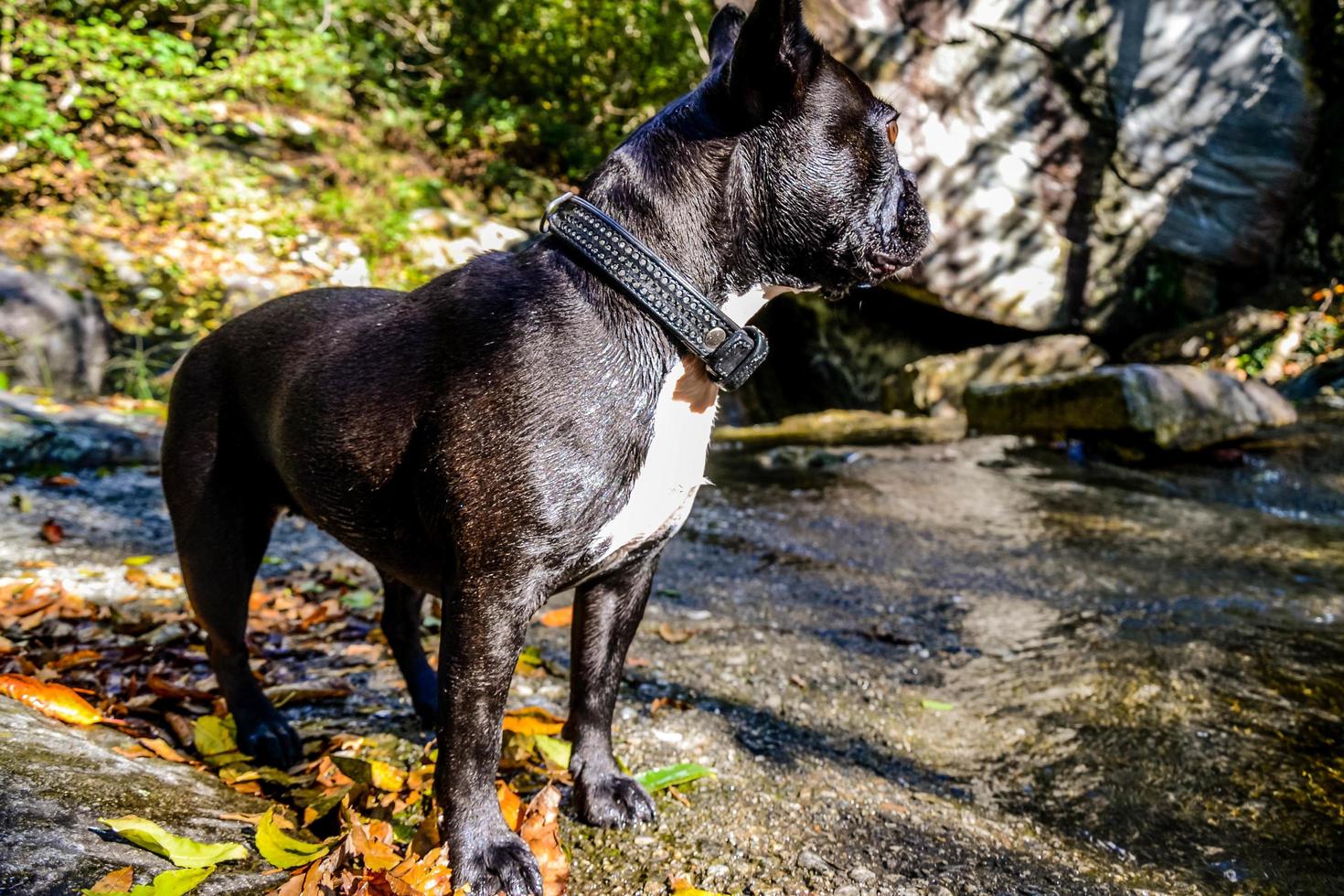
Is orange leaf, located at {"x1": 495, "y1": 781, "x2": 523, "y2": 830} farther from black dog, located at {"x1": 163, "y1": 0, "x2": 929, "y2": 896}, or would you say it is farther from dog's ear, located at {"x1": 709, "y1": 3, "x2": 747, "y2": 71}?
dog's ear, located at {"x1": 709, "y1": 3, "x2": 747, "y2": 71}

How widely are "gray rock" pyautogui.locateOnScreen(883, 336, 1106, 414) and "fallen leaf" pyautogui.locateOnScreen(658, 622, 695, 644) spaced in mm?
7925

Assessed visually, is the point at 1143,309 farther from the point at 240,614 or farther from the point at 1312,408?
the point at 240,614

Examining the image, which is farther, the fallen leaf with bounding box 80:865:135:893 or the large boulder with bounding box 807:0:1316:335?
the large boulder with bounding box 807:0:1316:335

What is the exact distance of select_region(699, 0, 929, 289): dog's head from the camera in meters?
2.17

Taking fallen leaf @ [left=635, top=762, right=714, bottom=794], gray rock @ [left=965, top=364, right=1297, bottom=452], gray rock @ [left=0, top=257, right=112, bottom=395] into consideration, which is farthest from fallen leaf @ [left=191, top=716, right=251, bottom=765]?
gray rock @ [left=965, top=364, right=1297, bottom=452]

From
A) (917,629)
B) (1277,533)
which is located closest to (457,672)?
(917,629)

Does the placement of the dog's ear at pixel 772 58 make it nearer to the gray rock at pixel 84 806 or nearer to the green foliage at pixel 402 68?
the gray rock at pixel 84 806

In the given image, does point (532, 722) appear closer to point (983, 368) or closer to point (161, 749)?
point (161, 749)

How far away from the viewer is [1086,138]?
1162cm

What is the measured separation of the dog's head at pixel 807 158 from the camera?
217cm

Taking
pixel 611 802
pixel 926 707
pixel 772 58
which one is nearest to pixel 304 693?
pixel 611 802

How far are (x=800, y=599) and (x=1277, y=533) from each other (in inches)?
140

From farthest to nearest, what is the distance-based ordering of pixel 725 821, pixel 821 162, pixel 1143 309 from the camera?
pixel 1143 309 → pixel 725 821 → pixel 821 162

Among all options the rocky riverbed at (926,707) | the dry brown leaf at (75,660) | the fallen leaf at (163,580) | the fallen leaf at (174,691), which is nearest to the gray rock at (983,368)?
the rocky riverbed at (926,707)
